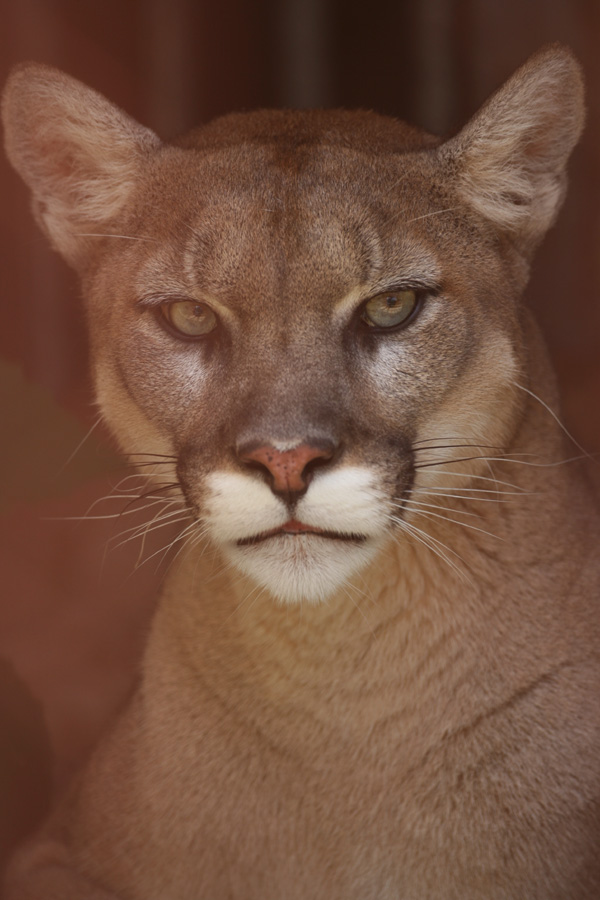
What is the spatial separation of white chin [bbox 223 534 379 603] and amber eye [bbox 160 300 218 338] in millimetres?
360

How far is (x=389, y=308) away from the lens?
1.62m

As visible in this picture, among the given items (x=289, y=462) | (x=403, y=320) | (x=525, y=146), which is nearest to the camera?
(x=289, y=462)

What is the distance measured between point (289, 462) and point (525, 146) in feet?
2.59

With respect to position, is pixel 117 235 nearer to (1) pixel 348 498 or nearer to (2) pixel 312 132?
(2) pixel 312 132

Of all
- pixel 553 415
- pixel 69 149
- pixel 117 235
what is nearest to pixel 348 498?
pixel 553 415

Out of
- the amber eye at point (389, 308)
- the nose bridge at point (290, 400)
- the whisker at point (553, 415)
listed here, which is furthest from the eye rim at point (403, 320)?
the whisker at point (553, 415)

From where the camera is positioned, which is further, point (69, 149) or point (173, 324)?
point (69, 149)

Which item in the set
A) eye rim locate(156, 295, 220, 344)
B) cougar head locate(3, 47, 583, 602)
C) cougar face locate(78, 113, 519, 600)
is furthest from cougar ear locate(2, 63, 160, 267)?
eye rim locate(156, 295, 220, 344)

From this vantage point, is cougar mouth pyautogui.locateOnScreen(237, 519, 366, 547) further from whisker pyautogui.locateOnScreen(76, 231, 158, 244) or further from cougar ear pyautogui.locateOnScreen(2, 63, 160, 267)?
cougar ear pyautogui.locateOnScreen(2, 63, 160, 267)

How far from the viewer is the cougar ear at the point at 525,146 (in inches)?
66.1

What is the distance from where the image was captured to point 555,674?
1721mm

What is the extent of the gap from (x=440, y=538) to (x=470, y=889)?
0.58 m

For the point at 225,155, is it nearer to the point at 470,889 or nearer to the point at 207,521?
the point at 207,521

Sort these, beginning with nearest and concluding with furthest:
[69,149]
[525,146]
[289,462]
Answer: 1. [289,462]
2. [525,146]
3. [69,149]
